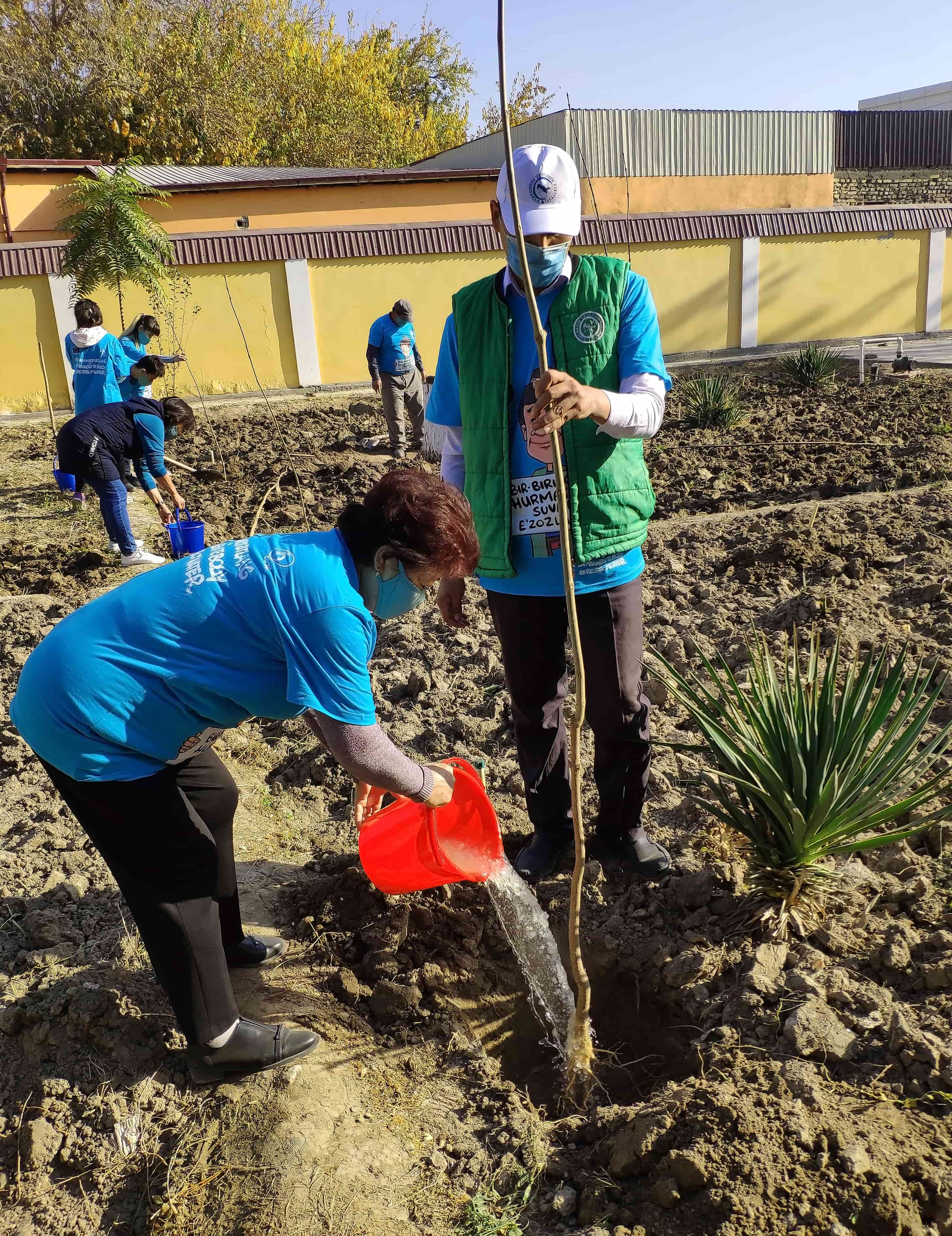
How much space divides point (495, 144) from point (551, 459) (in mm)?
23557

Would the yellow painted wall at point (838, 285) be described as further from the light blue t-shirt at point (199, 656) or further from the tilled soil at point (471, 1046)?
the light blue t-shirt at point (199, 656)

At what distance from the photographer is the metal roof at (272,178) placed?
17.5m

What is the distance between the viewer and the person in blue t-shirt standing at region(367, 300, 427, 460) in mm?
9625

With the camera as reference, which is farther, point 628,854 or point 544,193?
point 628,854

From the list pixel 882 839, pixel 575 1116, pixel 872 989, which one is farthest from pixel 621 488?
pixel 575 1116

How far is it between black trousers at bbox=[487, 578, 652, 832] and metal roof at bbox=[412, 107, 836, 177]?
20562 millimetres

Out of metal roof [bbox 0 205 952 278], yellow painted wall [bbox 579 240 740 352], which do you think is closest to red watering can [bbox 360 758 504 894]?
metal roof [bbox 0 205 952 278]

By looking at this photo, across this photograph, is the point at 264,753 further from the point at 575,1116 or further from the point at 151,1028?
the point at 575,1116

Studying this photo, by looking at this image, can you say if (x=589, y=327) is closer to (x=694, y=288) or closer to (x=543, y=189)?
(x=543, y=189)

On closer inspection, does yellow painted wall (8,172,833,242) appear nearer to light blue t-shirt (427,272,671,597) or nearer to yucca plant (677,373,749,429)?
yucca plant (677,373,749,429)

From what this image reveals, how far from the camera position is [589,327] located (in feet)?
8.23

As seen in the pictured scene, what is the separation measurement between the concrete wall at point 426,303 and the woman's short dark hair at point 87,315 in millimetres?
5820

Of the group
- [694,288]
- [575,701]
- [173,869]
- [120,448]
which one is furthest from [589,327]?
[694,288]

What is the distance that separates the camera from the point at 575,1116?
2365 mm
